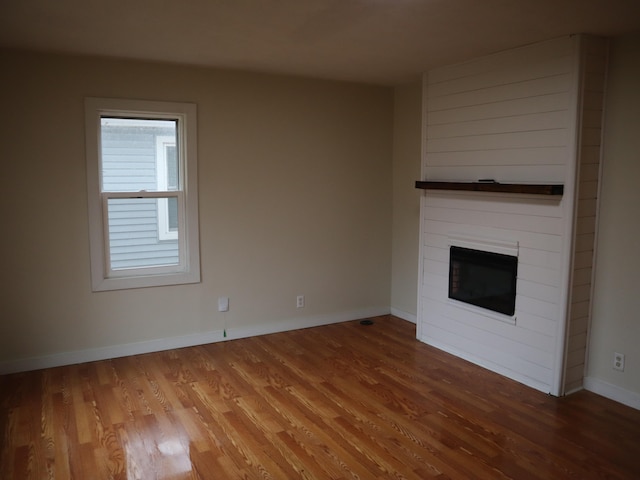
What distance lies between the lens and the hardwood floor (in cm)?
273

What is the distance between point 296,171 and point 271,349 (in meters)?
1.64

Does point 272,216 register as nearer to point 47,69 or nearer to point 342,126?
point 342,126

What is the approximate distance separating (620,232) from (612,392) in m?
1.07

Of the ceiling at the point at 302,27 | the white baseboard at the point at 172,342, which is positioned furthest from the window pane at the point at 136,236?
the ceiling at the point at 302,27

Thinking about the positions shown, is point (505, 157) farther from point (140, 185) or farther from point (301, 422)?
point (140, 185)

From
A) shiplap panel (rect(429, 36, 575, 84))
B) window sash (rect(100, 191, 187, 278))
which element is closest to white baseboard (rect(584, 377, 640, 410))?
shiplap panel (rect(429, 36, 575, 84))

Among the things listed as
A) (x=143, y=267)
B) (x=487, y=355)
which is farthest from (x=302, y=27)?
(x=487, y=355)

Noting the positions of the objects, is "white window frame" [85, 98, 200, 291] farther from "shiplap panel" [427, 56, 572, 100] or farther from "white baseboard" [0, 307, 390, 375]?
"shiplap panel" [427, 56, 572, 100]

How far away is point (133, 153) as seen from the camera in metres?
4.30

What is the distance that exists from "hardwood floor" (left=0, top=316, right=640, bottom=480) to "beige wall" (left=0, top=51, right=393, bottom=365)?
431 millimetres

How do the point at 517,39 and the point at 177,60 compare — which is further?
the point at 177,60

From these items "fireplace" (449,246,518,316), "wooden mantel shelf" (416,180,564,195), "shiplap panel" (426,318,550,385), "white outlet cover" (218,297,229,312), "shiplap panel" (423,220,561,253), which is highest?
"wooden mantel shelf" (416,180,564,195)

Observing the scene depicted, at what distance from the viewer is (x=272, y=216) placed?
4832mm

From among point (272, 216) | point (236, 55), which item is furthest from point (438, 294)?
point (236, 55)
